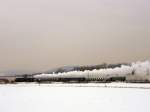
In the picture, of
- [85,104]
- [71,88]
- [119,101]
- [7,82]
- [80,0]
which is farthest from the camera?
[7,82]

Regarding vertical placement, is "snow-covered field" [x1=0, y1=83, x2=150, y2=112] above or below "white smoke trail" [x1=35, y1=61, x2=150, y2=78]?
below

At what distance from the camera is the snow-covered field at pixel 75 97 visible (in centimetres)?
102

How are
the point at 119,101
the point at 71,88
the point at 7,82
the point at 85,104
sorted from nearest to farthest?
1. the point at 119,101
2. the point at 85,104
3. the point at 71,88
4. the point at 7,82

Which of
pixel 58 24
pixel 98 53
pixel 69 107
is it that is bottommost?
pixel 69 107

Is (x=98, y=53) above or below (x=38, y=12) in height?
below

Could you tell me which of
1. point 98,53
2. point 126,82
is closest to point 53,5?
point 98,53

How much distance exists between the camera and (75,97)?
1.21m

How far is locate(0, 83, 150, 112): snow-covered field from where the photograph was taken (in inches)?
40.3

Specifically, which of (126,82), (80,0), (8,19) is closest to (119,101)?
(126,82)

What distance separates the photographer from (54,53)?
1.49 m

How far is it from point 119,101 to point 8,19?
81cm

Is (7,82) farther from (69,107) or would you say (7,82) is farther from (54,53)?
(69,107)

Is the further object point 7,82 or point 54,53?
point 7,82

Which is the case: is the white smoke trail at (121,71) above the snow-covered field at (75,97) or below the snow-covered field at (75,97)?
above
